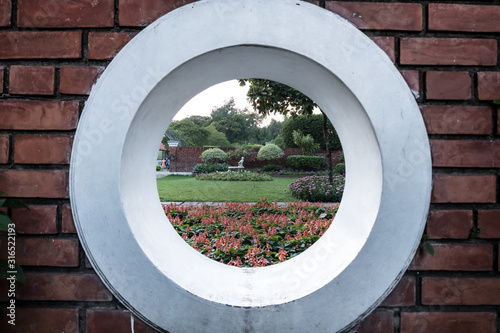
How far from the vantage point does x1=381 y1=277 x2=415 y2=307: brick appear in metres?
1.07

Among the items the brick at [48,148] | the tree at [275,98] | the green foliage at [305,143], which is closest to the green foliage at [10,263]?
the brick at [48,148]

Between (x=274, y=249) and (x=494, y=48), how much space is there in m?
2.19

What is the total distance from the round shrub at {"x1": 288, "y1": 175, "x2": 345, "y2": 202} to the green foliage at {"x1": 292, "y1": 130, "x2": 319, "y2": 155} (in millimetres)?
8500

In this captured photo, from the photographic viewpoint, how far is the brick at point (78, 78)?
42.0 inches

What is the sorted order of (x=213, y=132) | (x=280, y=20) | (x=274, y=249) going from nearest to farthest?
(x=280, y=20)
(x=274, y=249)
(x=213, y=132)

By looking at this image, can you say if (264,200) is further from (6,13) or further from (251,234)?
(6,13)

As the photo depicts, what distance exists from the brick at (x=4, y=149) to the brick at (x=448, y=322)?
1.52 m

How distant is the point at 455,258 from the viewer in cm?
108

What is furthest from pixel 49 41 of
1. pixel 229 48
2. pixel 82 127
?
pixel 229 48

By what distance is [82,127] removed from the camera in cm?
104

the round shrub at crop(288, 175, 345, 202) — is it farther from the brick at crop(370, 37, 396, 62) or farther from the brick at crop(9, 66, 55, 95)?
the brick at crop(9, 66, 55, 95)

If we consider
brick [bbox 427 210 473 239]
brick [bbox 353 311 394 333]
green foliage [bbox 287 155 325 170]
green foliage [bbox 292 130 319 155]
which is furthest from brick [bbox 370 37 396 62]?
green foliage [bbox 292 130 319 155]

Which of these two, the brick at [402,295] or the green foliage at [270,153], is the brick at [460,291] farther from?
the green foliage at [270,153]

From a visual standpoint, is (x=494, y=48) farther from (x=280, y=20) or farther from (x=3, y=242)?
(x=3, y=242)
